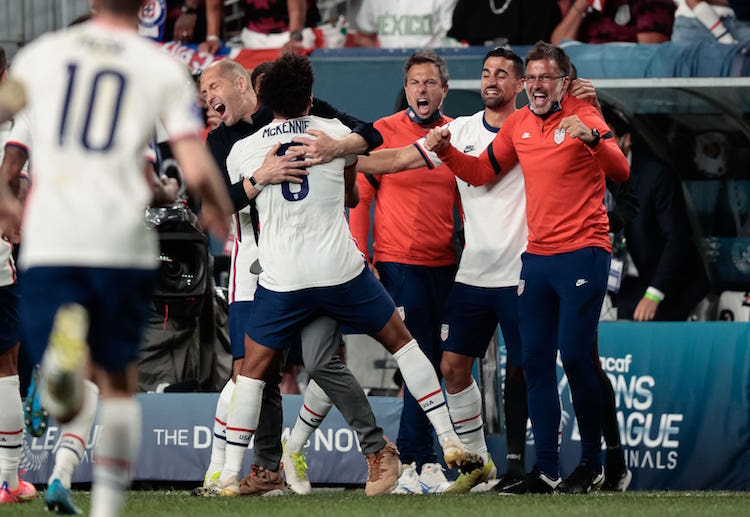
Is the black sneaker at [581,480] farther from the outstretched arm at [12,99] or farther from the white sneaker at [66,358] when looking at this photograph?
the outstretched arm at [12,99]

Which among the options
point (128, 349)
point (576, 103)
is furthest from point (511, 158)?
point (128, 349)

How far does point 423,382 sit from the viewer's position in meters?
6.69

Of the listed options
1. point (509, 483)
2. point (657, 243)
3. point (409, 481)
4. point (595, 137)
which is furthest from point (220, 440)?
point (657, 243)

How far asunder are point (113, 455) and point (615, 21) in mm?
7789

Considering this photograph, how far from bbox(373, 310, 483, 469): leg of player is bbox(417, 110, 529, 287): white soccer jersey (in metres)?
0.74

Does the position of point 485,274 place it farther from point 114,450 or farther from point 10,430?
point 114,450

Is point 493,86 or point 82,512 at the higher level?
point 493,86

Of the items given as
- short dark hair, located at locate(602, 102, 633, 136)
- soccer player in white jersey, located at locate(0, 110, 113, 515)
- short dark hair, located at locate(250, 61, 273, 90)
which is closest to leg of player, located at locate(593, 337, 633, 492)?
short dark hair, located at locate(250, 61, 273, 90)

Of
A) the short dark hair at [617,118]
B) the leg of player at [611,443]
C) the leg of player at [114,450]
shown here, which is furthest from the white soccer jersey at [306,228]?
the short dark hair at [617,118]

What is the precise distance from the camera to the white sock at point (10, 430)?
640 centimetres

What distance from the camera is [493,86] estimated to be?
7.39 m

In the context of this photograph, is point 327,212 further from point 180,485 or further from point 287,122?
point 180,485

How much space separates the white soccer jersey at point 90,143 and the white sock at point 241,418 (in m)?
2.45

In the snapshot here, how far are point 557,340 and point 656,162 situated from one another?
289 cm
